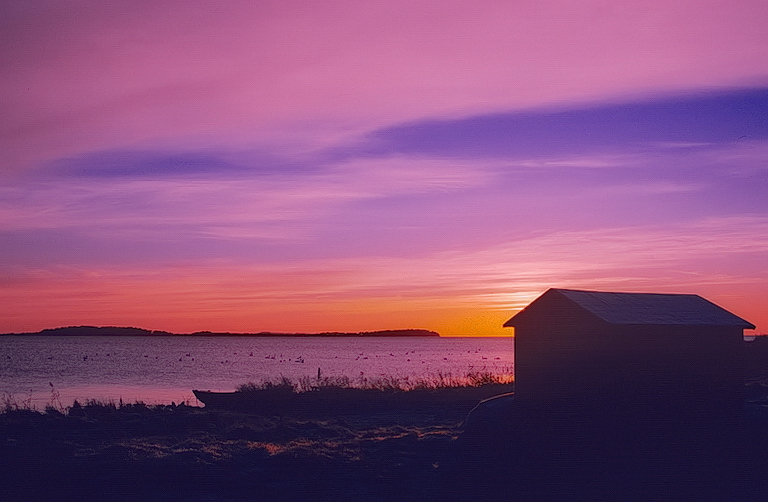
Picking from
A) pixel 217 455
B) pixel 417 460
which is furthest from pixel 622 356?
pixel 217 455

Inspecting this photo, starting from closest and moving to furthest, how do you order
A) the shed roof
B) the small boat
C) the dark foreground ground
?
the dark foreground ground
the shed roof
the small boat

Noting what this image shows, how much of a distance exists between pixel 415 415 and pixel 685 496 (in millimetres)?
17279

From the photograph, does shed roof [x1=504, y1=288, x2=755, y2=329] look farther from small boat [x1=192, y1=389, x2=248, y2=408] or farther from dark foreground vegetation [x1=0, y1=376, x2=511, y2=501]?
small boat [x1=192, y1=389, x2=248, y2=408]

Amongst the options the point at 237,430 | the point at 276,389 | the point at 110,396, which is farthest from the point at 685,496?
the point at 110,396

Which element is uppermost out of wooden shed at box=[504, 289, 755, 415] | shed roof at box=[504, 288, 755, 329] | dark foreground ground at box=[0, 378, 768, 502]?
shed roof at box=[504, 288, 755, 329]

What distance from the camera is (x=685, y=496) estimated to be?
70.5 ft

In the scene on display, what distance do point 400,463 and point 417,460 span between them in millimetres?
674

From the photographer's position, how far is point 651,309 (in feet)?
88.3

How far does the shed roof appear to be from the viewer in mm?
25516

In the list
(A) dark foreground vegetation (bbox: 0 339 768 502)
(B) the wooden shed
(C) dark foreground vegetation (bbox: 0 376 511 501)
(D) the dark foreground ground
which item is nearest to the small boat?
(C) dark foreground vegetation (bbox: 0 376 511 501)

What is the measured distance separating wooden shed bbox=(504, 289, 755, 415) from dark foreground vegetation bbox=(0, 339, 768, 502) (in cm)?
57

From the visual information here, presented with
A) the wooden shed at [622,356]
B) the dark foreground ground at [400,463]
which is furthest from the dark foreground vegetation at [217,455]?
the wooden shed at [622,356]

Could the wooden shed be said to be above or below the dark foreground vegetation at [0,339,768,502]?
above

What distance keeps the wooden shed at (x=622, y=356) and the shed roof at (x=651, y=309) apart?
0.05m
